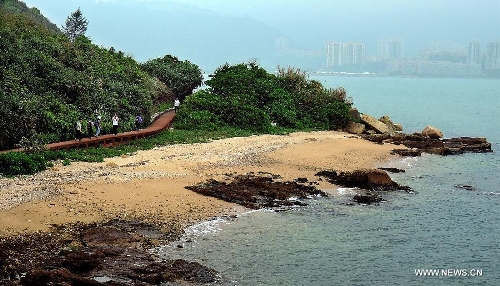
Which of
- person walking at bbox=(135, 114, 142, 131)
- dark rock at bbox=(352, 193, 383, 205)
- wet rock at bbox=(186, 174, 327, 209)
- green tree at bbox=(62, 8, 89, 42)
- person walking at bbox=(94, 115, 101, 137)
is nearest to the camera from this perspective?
wet rock at bbox=(186, 174, 327, 209)

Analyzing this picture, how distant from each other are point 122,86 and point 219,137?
7279 millimetres

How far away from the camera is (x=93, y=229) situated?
666 inches

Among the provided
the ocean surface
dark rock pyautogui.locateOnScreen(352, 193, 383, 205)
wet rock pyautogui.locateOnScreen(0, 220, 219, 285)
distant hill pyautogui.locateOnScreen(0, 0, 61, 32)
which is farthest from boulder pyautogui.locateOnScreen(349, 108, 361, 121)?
wet rock pyautogui.locateOnScreen(0, 220, 219, 285)

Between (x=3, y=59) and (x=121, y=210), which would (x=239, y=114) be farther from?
(x=121, y=210)

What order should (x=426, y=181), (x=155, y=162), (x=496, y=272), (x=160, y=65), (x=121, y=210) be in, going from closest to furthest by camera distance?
(x=496, y=272) < (x=121, y=210) < (x=155, y=162) < (x=426, y=181) < (x=160, y=65)

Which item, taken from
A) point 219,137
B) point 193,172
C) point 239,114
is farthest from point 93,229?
point 239,114

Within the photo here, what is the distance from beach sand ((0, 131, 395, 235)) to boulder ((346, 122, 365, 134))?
1055 centimetres

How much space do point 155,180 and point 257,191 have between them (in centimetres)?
407

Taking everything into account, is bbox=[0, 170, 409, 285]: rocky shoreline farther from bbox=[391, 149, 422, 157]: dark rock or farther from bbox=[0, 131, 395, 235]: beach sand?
bbox=[391, 149, 422, 157]: dark rock

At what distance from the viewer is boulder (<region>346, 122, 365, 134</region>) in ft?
151

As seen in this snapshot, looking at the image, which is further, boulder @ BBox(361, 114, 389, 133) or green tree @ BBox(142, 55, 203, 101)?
green tree @ BBox(142, 55, 203, 101)

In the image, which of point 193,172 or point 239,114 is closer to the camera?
point 193,172

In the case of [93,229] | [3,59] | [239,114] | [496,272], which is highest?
[3,59]

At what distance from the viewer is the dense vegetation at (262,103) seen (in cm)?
4144
